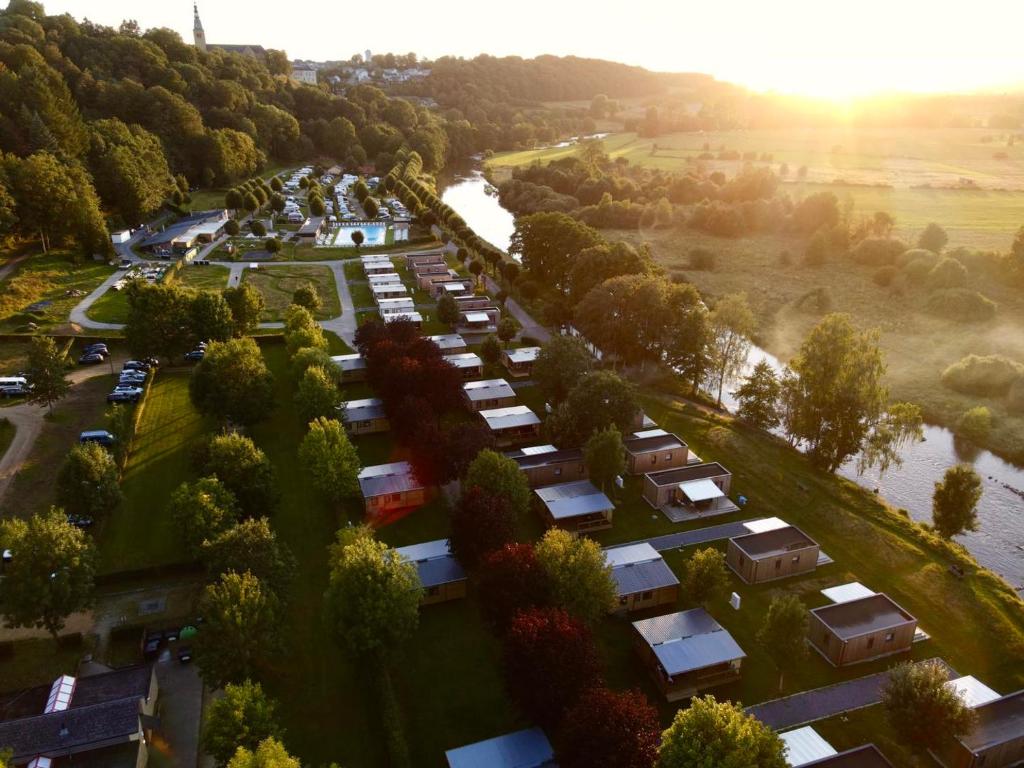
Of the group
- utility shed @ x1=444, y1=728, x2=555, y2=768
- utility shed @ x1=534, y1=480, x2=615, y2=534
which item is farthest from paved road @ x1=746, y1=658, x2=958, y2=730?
utility shed @ x1=534, y1=480, x2=615, y2=534

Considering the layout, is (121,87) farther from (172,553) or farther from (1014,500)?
(1014,500)

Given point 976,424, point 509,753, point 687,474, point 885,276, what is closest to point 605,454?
point 687,474

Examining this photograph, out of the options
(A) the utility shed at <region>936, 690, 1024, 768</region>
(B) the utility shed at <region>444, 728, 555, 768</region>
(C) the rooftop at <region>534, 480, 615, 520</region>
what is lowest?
(A) the utility shed at <region>936, 690, 1024, 768</region>

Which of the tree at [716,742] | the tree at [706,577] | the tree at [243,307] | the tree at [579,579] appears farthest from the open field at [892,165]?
the tree at [716,742]

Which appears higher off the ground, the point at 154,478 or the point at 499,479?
the point at 499,479

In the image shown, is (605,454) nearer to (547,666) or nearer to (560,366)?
(560,366)

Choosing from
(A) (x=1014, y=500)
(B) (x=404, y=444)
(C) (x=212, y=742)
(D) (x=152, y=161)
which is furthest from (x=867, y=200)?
(C) (x=212, y=742)

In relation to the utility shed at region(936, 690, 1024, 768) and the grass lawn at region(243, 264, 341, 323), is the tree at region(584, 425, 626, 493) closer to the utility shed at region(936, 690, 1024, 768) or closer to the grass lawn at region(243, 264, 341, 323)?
the utility shed at region(936, 690, 1024, 768)

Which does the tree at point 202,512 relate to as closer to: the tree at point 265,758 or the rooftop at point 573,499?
the tree at point 265,758
